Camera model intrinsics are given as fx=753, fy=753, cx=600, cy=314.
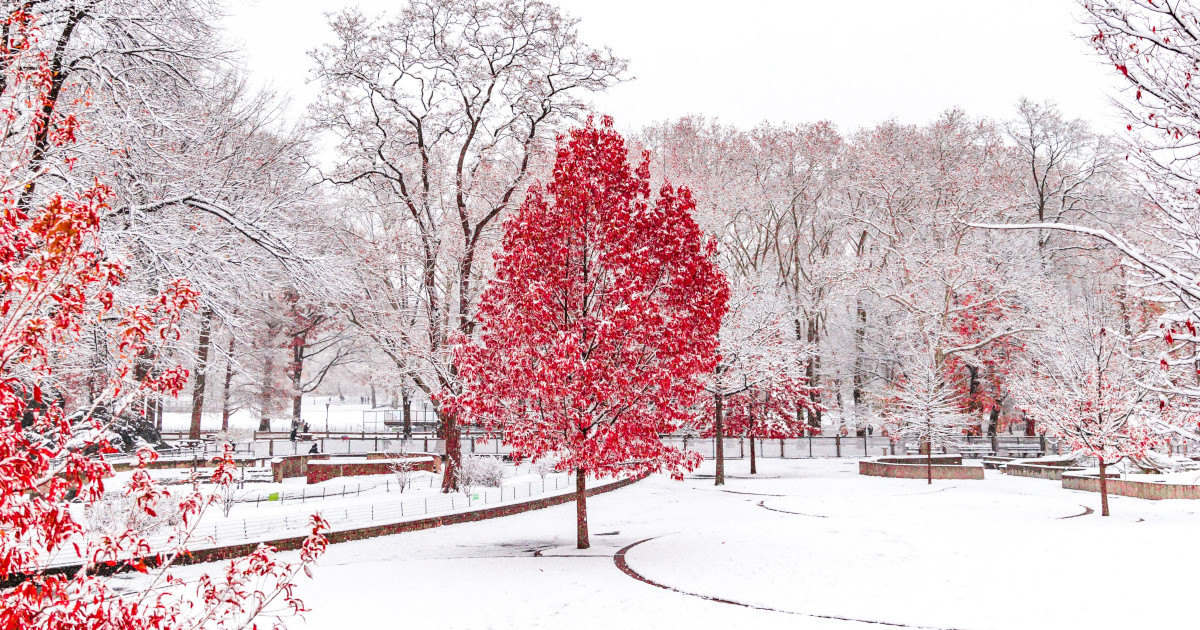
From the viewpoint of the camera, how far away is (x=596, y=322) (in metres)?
13.0

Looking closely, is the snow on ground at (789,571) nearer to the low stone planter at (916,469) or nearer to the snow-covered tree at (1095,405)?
the snow-covered tree at (1095,405)

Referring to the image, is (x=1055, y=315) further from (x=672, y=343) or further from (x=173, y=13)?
(x=173, y=13)

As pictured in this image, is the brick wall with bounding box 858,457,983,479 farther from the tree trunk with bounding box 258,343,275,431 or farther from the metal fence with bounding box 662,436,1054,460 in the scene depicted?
the tree trunk with bounding box 258,343,275,431

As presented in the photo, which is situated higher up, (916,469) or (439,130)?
(439,130)

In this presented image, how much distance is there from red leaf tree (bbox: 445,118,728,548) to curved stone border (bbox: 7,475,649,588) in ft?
Result: 13.3

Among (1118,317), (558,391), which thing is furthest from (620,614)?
(1118,317)

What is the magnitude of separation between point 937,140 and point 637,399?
3020 centimetres

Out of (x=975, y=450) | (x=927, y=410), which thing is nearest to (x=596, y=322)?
(x=927, y=410)

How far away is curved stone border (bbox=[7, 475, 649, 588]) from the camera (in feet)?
37.8

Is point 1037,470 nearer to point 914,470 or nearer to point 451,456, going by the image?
point 914,470

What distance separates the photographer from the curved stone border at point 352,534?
37.8 ft

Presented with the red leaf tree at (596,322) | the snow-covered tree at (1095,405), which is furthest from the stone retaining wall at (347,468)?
the snow-covered tree at (1095,405)

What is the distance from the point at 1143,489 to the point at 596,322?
18.7 m

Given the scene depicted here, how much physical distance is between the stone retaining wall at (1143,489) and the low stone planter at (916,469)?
3.85m
